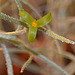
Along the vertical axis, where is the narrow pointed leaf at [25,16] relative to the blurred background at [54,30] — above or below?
below

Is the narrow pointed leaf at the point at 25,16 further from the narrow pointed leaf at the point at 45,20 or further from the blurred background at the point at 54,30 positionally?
the blurred background at the point at 54,30

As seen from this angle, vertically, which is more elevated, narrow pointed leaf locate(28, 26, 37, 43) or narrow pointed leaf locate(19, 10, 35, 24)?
narrow pointed leaf locate(19, 10, 35, 24)

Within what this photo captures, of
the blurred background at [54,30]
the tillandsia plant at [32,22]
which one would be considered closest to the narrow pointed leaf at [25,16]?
the tillandsia plant at [32,22]

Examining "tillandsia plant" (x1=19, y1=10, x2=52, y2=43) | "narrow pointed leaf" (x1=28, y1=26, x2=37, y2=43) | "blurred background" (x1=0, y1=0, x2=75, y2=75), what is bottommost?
"narrow pointed leaf" (x1=28, y1=26, x2=37, y2=43)

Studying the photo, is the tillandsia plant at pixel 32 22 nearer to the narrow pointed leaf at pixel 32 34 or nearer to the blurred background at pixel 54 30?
the narrow pointed leaf at pixel 32 34

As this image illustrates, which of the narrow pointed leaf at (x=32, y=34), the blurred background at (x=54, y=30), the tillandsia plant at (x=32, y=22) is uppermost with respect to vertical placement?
the blurred background at (x=54, y=30)

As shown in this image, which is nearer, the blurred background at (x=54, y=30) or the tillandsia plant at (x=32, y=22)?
the tillandsia plant at (x=32, y=22)

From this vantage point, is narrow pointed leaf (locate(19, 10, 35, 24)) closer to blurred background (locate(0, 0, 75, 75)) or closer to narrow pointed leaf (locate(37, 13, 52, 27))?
narrow pointed leaf (locate(37, 13, 52, 27))

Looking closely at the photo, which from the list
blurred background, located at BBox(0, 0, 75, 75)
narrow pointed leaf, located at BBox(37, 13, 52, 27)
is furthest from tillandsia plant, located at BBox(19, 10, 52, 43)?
blurred background, located at BBox(0, 0, 75, 75)

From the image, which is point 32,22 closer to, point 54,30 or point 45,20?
point 45,20

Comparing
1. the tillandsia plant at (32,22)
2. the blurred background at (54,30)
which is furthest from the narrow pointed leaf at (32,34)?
the blurred background at (54,30)

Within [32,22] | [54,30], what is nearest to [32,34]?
[32,22]

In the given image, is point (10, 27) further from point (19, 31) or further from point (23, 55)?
point (19, 31)
